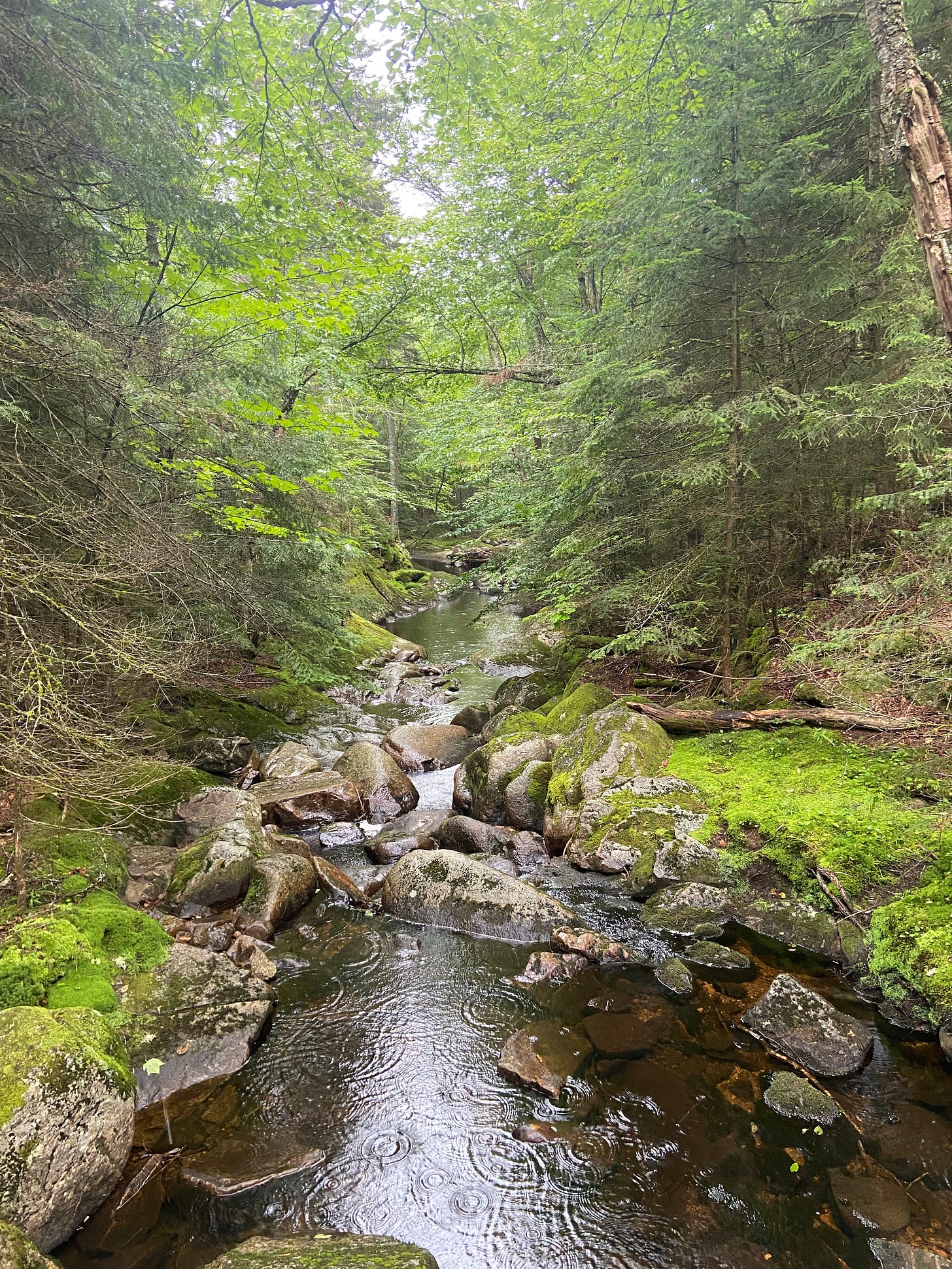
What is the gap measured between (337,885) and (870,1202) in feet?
17.5

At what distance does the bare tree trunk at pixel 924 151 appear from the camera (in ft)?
11.0

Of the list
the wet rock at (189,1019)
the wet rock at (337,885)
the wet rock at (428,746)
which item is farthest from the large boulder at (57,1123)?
the wet rock at (428,746)

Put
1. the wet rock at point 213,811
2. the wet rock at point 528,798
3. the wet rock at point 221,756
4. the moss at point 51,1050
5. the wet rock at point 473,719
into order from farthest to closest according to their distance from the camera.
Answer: the wet rock at point 473,719 → the wet rock at point 221,756 → the wet rock at point 528,798 → the wet rock at point 213,811 → the moss at point 51,1050

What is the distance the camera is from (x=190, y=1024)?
14.8 ft

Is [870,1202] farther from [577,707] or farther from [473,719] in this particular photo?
[473,719]

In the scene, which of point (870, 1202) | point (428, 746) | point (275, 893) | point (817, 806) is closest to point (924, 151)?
point (817, 806)

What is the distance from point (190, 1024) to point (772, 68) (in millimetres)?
11529

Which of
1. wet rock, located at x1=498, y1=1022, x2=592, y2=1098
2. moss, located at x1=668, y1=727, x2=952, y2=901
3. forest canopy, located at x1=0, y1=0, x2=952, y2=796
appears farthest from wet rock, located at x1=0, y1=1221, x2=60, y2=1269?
moss, located at x1=668, y1=727, x2=952, y2=901

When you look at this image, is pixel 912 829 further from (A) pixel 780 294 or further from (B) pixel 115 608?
(B) pixel 115 608

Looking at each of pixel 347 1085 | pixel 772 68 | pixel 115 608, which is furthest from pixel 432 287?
pixel 347 1085

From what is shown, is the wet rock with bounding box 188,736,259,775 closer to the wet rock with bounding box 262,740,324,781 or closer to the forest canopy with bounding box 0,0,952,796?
the wet rock with bounding box 262,740,324,781

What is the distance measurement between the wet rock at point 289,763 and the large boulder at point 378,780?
1.79ft

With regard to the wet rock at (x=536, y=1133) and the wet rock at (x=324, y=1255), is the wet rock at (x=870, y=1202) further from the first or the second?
the wet rock at (x=324, y=1255)

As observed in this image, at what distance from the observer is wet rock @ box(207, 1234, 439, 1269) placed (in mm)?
2764
